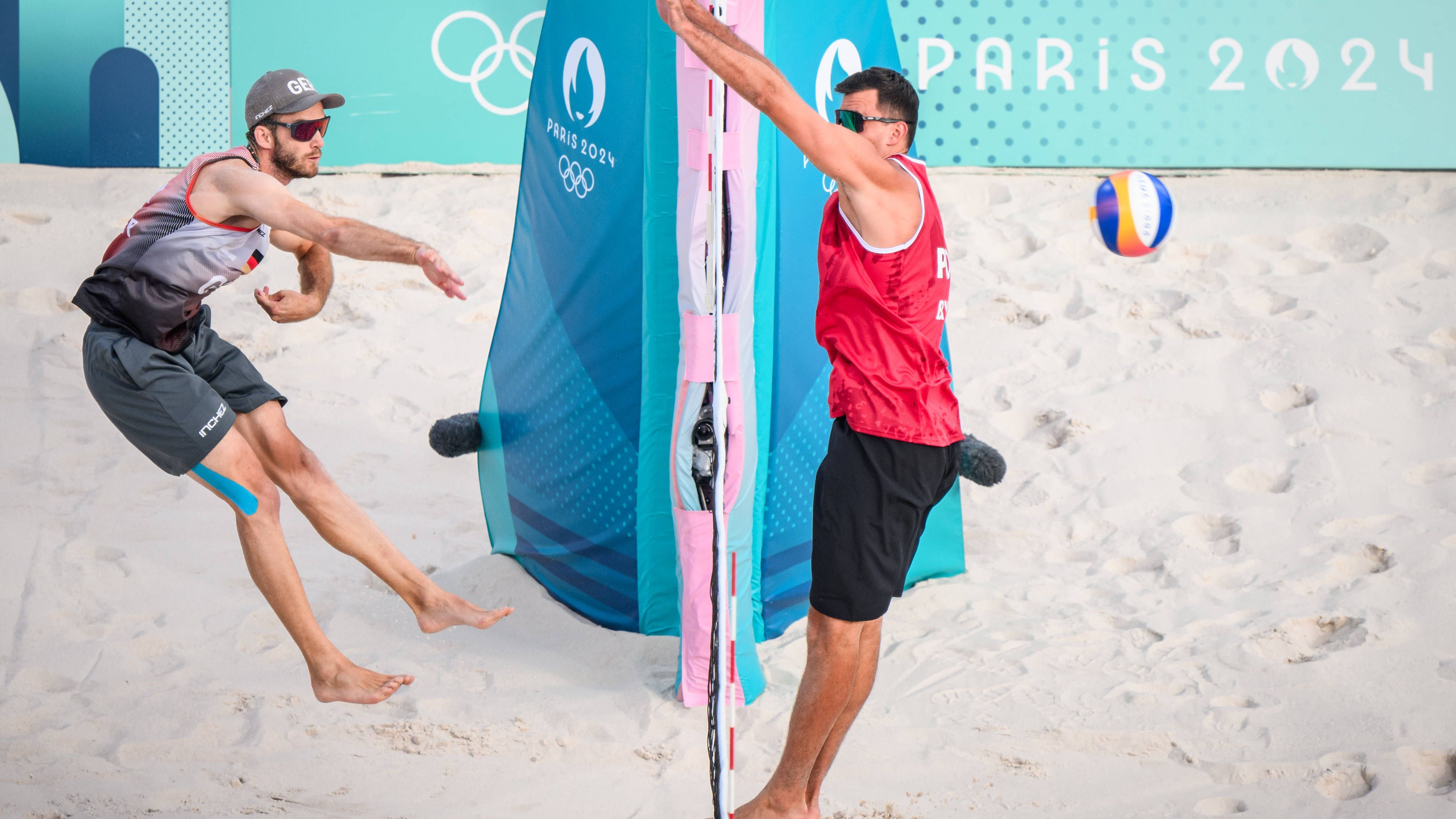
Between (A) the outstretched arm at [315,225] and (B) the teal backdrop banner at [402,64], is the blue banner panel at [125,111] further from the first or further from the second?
(A) the outstretched arm at [315,225]

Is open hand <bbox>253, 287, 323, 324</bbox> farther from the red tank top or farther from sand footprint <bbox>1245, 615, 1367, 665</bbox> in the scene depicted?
sand footprint <bbox>1245, 615, 1367, 665</bbox>

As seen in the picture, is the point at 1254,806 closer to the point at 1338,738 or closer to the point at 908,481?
the point at 1338,738

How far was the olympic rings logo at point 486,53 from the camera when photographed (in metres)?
6.78

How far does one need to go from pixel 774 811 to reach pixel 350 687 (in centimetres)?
124

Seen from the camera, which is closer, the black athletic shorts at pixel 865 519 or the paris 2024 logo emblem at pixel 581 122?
the black athletic shorts at pixel 865 519

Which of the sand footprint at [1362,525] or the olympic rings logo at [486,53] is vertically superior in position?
the olympic rings logo at [486,53]

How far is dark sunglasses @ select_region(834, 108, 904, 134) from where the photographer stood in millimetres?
2723

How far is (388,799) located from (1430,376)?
4745 mm

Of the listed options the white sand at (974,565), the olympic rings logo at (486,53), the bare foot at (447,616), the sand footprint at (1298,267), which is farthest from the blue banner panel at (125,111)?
the sand footprint at (1298,267)

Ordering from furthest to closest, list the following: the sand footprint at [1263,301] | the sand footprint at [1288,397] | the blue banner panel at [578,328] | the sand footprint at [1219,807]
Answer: the sand footprint at [1263,301] < the sand footprint at [1288,397] < the blue banner panel at [578,328] < the sand footprint at [1219,807]

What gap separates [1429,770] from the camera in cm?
306

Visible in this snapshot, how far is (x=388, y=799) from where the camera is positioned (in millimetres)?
3043

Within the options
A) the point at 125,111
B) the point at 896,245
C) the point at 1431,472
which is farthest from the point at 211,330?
the point at 1431,472

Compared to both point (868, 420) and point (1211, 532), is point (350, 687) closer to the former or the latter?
point (868, 420)
